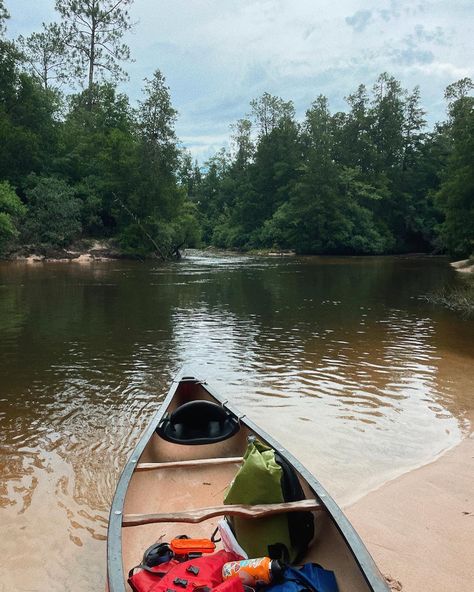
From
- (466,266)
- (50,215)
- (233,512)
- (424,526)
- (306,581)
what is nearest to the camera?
(306,581)

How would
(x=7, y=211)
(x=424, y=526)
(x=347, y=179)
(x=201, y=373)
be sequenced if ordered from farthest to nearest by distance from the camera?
(x=347, y=179), (x=7, y=211), (x=201, y=373), (x=424, y=526)

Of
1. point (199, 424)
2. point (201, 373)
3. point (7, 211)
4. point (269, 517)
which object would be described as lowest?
point (201, 373)

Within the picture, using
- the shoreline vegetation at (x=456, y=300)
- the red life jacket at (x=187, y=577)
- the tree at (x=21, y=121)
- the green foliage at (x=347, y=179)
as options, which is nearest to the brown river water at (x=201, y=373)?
the shoreline vegetation at (x=456, y=300)

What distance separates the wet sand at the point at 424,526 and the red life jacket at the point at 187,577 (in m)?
1.19

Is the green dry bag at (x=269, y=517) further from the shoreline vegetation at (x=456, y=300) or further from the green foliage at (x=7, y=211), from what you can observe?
the green foliage at (x=7, y=211)

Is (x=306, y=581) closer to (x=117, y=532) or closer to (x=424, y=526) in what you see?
(x=117, y=532)

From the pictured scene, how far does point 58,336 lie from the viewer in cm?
1100

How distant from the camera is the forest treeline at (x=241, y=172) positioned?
116 ft

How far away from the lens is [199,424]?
510 centimetres

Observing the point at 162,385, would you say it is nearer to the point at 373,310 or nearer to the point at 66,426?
the point at 66,426

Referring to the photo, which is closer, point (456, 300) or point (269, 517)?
point (269, 517)

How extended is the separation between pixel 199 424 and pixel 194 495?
114cm

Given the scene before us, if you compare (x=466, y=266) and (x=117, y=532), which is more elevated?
(x=466, y=266)

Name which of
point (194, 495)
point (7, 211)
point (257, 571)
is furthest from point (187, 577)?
point (7, 211)
